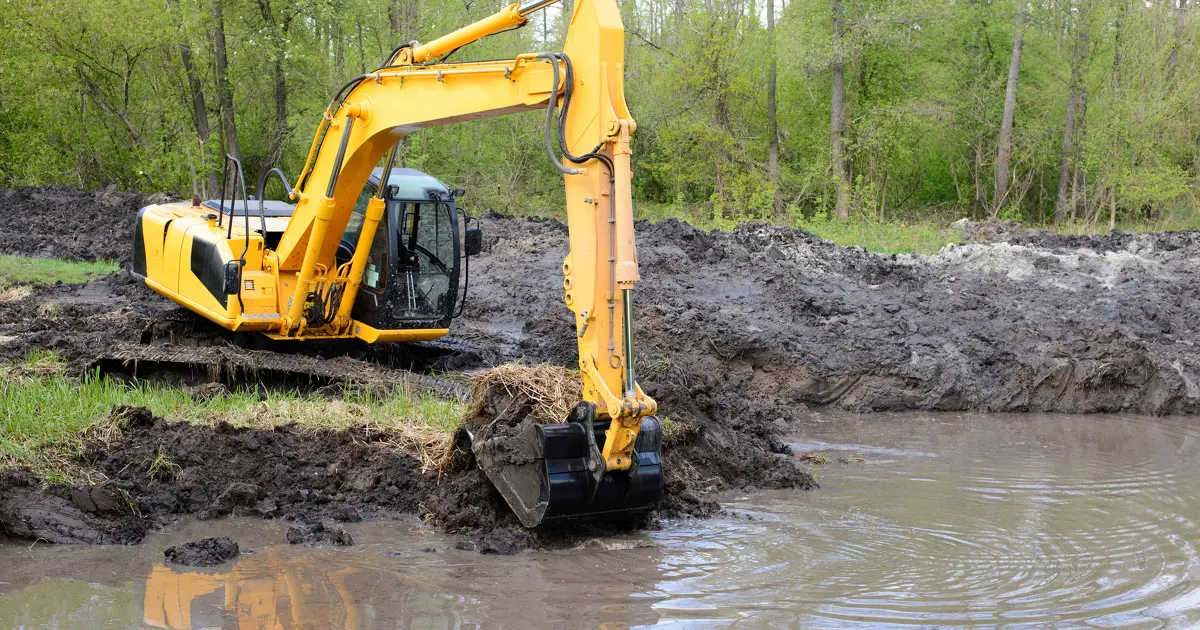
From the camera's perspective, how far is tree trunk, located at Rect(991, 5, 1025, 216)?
85.1ft

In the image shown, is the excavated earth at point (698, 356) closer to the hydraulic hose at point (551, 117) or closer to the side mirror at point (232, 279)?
the side mirror at point (232, 279)

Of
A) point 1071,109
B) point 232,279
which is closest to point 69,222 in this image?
point 232,279

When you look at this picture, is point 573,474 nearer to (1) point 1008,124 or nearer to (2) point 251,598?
(2) point 251,598

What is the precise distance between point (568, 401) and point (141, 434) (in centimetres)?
284

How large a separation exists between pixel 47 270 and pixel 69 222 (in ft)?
17.4

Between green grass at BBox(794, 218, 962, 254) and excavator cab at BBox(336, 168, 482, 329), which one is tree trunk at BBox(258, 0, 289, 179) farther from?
excavator cab at BBox(336, 168, 482, 329)

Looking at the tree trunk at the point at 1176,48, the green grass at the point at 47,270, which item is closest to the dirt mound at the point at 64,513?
the green grass at the point at 47,270

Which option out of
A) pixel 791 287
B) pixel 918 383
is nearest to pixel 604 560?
pixel 918 383

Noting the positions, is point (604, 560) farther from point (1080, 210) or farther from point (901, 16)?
point (1080, 210)

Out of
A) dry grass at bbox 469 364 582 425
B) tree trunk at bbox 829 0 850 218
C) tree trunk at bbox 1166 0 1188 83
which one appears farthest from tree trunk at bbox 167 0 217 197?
tree trunk at bbox 1166 0 1188 83

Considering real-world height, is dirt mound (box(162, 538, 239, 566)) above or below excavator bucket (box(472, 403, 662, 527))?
below

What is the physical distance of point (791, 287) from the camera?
1215 centimetres

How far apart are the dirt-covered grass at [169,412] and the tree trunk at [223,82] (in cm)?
1814

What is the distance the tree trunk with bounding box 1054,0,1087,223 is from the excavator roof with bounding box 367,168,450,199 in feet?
68.9
